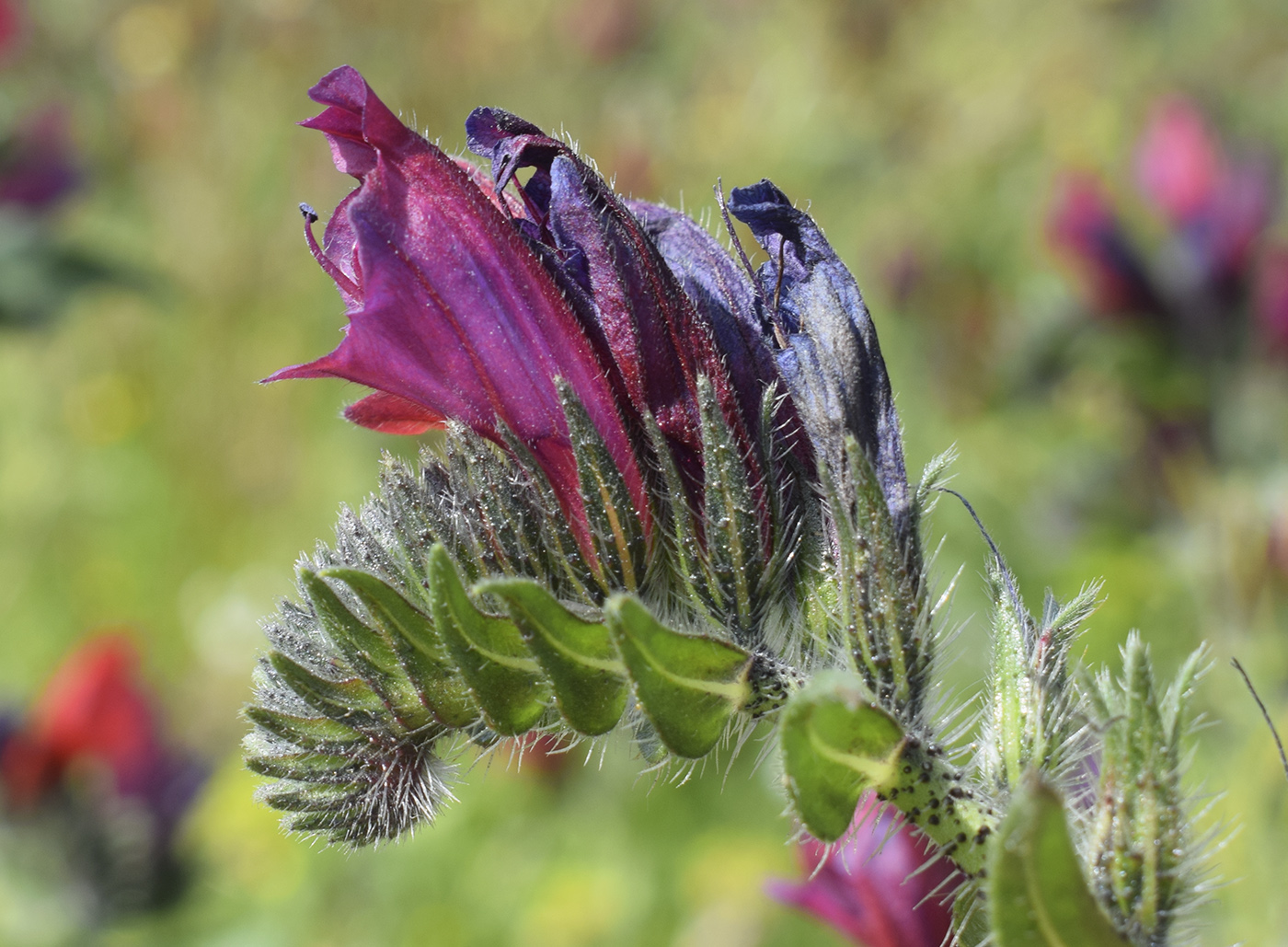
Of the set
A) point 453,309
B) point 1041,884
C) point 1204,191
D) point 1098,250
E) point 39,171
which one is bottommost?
point 1041,884

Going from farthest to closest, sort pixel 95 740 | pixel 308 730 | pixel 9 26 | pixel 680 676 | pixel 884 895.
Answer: pixel 9 26
pixel 95 740
pixel 884 895
pixel 308 730
pixel 680 676

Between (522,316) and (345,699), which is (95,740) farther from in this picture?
(522,316)

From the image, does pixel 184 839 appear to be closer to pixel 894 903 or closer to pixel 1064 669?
pixel 894 903

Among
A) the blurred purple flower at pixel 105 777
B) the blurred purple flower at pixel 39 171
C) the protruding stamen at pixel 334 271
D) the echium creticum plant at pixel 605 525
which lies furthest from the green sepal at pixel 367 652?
the blurred purple flower at pixel 39 171

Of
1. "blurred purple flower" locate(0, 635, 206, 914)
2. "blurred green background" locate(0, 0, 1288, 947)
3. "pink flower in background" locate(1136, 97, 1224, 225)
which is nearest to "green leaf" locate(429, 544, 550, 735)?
"blurred green background" locate(0, 0, 1288, 947)

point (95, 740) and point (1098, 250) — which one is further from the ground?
point (1098, 250)

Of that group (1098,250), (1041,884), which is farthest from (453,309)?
(1098,250)
